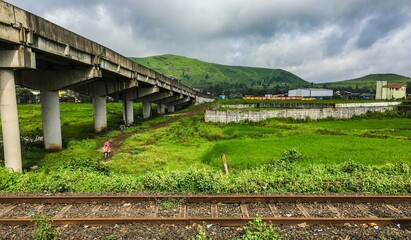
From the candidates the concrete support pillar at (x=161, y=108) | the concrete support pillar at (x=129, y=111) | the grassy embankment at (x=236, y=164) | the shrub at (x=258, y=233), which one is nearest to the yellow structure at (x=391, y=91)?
the concrete support pillar at (x=161, y=108)

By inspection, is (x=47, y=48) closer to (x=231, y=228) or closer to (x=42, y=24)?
(x=42, y=24)

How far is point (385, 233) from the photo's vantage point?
29.3ft

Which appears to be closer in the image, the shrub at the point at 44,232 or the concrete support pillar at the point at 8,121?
the shrub at the point at 44,232

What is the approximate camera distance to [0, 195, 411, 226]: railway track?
9.70m

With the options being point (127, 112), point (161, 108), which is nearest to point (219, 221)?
→ point (127, 112)

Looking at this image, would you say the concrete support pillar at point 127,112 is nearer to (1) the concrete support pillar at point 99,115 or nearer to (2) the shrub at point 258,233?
(1) the concrete support pillar at point 99,115

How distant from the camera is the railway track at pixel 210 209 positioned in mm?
9695

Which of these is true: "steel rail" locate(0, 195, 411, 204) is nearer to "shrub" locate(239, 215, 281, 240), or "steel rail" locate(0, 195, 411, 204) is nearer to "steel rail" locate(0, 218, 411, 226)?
"steel rail" locate(0, 218, 411, 226)

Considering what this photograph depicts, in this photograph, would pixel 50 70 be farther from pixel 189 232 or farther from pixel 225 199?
pixel 189 232

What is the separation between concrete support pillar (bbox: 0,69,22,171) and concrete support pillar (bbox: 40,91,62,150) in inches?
364

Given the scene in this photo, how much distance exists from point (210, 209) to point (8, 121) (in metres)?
14.2

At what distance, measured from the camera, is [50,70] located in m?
28.0

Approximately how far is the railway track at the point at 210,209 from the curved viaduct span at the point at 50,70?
27.4 feet

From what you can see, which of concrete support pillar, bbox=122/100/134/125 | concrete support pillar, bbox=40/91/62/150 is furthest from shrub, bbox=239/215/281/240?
concrete support pillar, bbox=122/100/134/125
